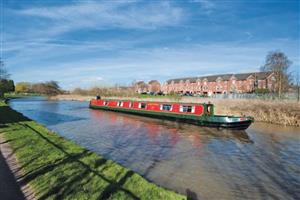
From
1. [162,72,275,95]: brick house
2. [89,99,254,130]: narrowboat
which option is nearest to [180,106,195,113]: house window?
[89,99,254,130]: narrowboat

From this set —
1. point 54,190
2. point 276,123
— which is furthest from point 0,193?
point 276,123

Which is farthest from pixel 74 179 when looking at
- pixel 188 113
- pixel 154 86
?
pixel 154 86

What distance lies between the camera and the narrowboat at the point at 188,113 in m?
18.4

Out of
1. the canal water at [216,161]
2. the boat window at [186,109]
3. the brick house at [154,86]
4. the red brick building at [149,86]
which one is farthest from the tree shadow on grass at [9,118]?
the brick house at [154,86]

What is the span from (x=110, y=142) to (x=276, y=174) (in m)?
7.71

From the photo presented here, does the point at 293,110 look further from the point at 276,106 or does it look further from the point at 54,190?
the point at 54,190

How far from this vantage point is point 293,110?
20.1 meters

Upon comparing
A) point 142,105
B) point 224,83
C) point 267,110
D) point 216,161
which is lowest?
point 216,161

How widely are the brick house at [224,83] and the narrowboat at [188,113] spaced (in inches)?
975

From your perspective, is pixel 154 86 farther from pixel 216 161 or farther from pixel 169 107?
pixel 216 161

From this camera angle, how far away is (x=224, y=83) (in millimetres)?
71500

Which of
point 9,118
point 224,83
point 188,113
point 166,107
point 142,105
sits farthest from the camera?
point 224,83

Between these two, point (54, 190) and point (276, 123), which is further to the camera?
point (276, 123)

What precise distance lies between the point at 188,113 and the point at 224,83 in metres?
51.9
